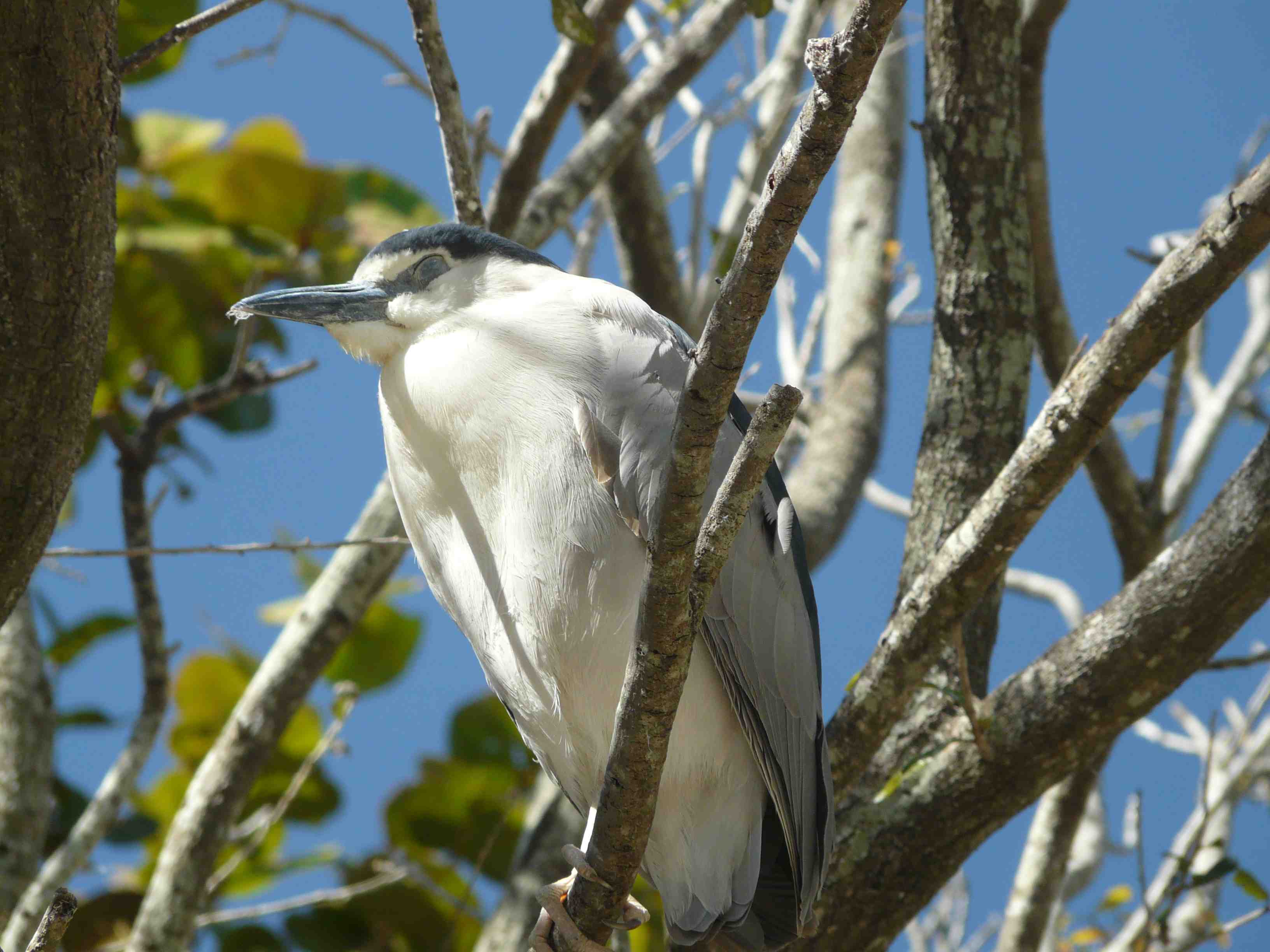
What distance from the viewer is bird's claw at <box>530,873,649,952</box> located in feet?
6.29

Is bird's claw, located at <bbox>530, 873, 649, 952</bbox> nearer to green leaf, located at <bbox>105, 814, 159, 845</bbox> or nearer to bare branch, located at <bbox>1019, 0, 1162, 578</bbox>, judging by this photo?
bare branch, located at <bbox>1019, 0, 1162, 578</bbox>

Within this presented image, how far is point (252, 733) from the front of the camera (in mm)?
2838

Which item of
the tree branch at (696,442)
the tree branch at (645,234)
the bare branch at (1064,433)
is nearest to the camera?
the tree branch at (696,442)

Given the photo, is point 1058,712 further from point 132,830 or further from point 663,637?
point 132,830

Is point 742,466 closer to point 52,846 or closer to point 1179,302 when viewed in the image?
point 1179,302

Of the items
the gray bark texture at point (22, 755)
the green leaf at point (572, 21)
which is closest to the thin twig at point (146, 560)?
the gray bark texture at point (22, 755)

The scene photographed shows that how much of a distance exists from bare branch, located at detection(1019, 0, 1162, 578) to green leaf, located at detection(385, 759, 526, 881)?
1.87 meters

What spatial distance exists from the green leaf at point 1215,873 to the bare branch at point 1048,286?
0.72 m

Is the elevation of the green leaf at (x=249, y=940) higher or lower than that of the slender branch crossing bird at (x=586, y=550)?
lower

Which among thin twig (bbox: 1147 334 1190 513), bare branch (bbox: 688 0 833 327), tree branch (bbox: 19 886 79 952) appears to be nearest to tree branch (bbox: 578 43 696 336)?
bare branch (bbox: 688 0 833 327)

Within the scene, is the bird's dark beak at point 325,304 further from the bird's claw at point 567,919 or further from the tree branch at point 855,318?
the tree branch at point 855,318

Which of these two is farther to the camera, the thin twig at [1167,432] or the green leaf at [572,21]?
the thin twig at [1167,432]

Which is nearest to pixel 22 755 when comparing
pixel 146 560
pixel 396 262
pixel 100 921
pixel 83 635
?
pixel 146 560

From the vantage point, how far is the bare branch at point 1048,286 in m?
2.85
